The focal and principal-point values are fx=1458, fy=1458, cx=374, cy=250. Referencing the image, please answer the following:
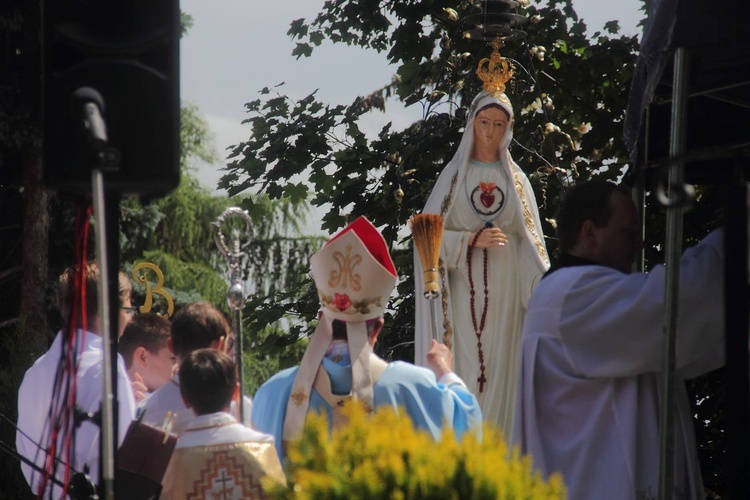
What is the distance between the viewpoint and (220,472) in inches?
215

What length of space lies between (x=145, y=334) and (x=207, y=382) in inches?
77.1

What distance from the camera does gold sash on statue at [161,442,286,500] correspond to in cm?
544

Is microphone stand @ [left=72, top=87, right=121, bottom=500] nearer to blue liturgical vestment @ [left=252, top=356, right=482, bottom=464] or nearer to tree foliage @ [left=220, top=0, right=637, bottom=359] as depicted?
blue liturgical vestment @ [left=252, top=356, right=482, bottom=464]

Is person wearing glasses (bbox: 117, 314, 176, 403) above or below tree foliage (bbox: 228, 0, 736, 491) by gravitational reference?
below

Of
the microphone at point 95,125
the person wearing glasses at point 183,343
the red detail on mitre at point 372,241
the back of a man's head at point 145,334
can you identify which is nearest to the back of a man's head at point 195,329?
the person wearing glasses at point 183,343

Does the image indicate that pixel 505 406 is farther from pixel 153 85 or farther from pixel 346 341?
pixel 153 85

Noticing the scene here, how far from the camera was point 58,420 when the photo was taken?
15.8 ft

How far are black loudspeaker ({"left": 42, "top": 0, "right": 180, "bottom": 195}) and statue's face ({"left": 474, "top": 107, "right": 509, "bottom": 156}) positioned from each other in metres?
4.45

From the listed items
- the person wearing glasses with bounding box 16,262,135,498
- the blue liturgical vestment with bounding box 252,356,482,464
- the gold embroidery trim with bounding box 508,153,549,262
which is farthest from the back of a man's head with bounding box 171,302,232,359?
the gold embroidery trim with bounding box 508,153,549,262

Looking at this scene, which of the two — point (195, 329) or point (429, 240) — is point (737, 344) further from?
point (429, 240)

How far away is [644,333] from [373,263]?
1890 millimetres

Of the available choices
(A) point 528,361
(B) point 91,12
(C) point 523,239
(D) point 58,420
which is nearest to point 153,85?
(B) point 91,12

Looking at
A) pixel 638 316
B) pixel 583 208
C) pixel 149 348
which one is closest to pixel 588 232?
pixel 583 208

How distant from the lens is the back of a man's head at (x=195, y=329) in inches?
259
